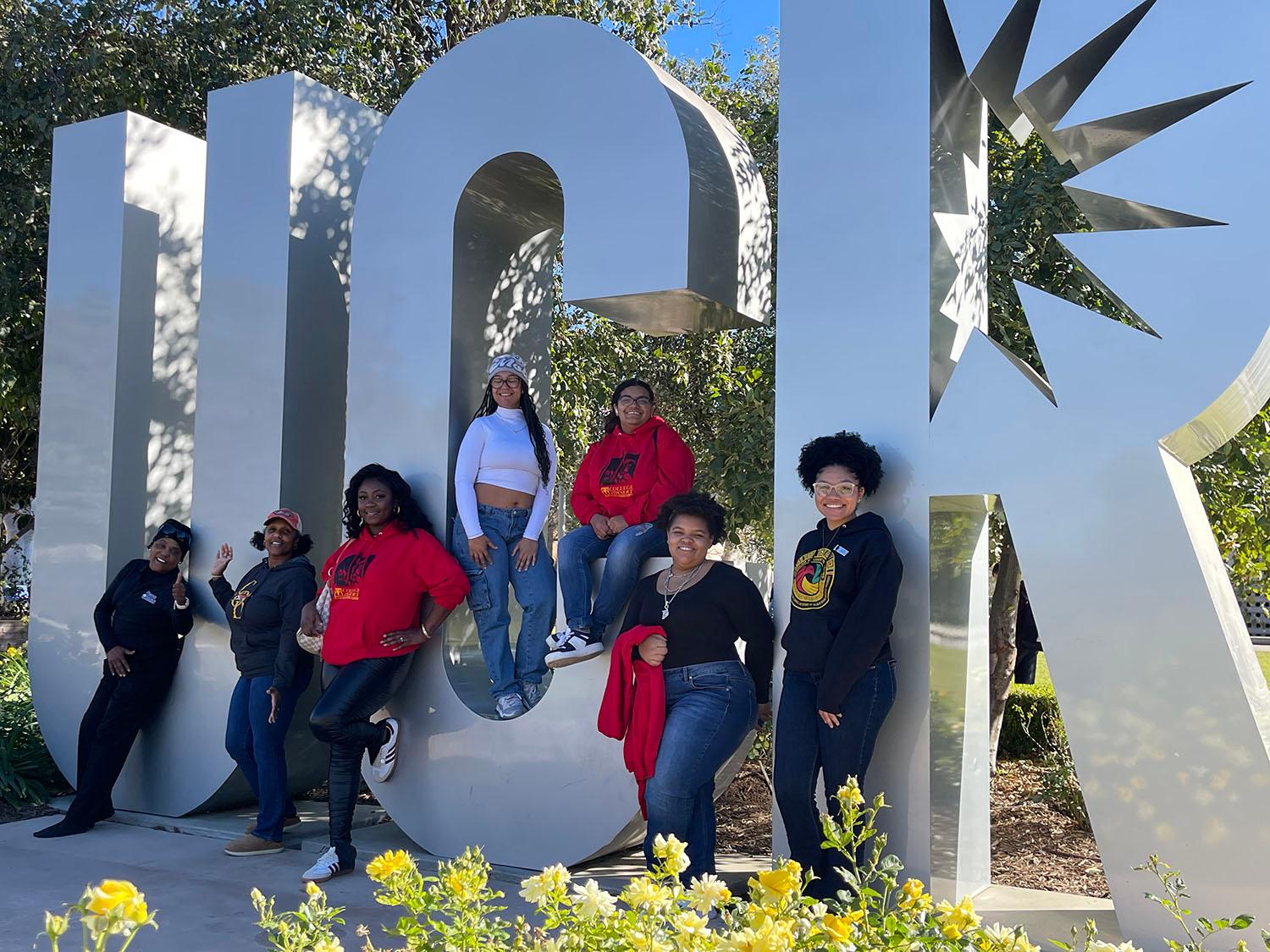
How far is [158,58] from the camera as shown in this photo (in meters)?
9.39

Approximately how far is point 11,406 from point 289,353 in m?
5.21

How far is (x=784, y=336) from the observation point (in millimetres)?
5000

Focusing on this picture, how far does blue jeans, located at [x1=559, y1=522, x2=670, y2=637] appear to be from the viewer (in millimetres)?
5195

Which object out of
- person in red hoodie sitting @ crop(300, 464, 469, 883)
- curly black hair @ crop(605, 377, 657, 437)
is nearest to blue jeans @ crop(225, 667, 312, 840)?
person in red hoodie sitting @ crop(300, 464, 469, 883)

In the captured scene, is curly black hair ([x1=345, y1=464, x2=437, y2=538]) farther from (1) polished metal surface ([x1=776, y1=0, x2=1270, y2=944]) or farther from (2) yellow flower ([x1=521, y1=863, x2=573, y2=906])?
(2) yellow flower ([x1=521, y1=863, x2=573, y2=906])

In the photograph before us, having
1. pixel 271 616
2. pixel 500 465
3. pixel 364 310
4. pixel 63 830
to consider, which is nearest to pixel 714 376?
pixel 364 310

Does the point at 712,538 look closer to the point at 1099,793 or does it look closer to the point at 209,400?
the point at 1099,793

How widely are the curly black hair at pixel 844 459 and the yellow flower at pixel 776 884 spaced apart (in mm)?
2612

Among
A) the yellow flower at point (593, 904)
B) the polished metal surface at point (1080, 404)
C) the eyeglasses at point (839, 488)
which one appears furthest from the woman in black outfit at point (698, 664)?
the yellow flower at point (593, 904)

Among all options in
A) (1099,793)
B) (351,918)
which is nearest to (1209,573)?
(1099,793)

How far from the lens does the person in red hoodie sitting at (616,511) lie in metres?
5.20

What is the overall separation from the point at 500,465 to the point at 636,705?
1463 millimetres

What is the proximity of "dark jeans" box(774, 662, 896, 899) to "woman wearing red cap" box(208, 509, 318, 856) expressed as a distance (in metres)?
2.57

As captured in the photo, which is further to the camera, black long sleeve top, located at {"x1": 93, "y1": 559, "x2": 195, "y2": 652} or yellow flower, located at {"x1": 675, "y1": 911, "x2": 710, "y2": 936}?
black long sleeve top, located at {"x1": 93, "y1": 559, "x2": 195, "y2": 652}
